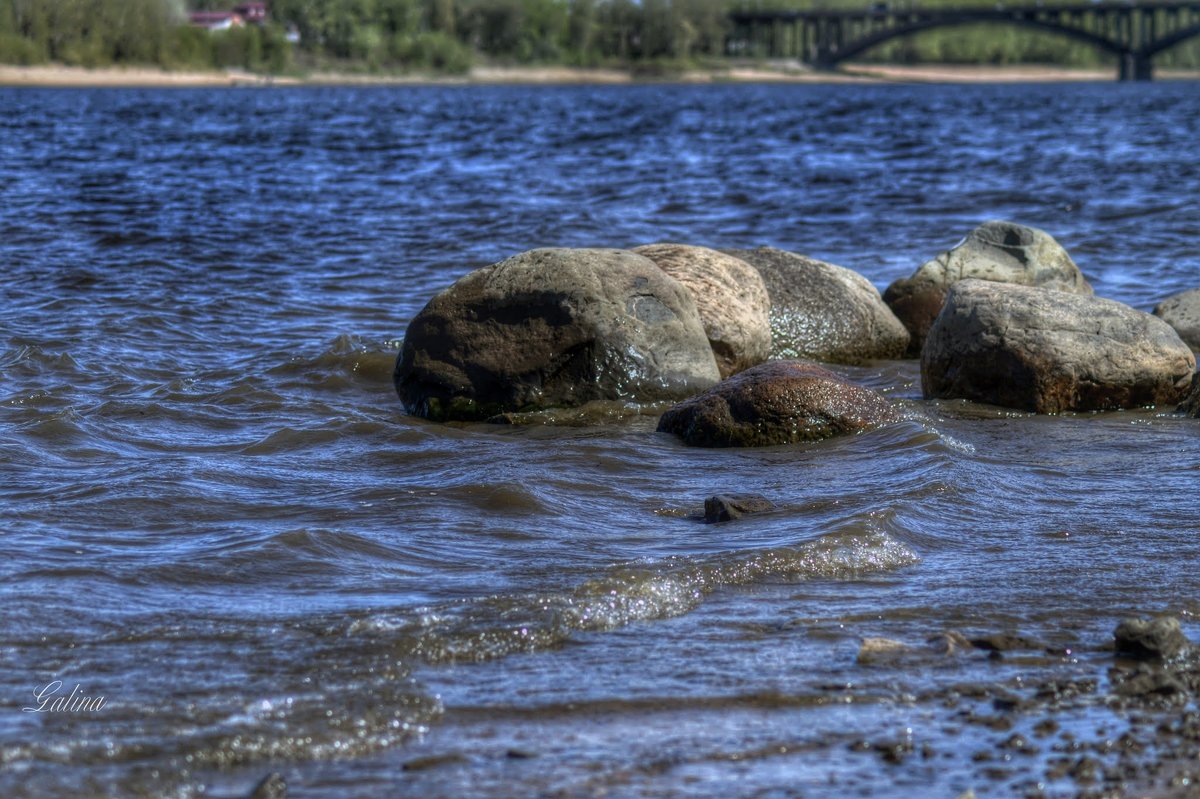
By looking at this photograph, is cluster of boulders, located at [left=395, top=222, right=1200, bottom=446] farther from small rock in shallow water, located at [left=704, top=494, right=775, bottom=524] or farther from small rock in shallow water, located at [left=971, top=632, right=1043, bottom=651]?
small rock in shallow water, located at [left=971, top=632, right=1043, bottom=651]

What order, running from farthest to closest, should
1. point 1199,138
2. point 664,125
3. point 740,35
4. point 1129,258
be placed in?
point 740,35 < point 664,125 < point 1199,138 < point 1129,258

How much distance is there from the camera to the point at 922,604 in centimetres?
440

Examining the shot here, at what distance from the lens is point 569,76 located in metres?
112

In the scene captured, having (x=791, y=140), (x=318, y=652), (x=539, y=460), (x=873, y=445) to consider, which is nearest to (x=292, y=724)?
(x=318, y=652)

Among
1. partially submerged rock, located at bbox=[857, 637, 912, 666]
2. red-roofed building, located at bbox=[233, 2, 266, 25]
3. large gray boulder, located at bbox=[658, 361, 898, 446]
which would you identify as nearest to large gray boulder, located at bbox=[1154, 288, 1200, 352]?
large gray boulder, located at bbox=[658, 361, 898, 446]

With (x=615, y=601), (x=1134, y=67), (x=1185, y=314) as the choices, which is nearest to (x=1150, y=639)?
(x=615, y=601)

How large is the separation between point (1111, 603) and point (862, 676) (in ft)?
3.55

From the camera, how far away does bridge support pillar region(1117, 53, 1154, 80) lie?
346 ft

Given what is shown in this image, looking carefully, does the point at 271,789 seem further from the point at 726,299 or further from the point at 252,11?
the point at 252,11

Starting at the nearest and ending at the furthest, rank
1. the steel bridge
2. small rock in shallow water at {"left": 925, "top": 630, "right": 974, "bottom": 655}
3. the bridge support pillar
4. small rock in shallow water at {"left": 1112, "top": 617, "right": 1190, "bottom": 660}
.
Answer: small rock in shallow water at {"left": 1112, "top": 617, "right": 1190, "bottom": 660} < small rock in shallow water at {"left": 925, "top": 630, "right": 974, "bottom": 655} < the steel bridge < the bridge support pillar

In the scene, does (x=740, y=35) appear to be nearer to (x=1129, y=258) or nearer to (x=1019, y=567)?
(x=1129, y=258)

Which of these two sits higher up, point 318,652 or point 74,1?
point 74,1

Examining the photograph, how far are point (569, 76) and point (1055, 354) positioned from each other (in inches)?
4207

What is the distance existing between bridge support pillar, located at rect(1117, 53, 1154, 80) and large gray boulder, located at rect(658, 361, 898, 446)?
353 ft
